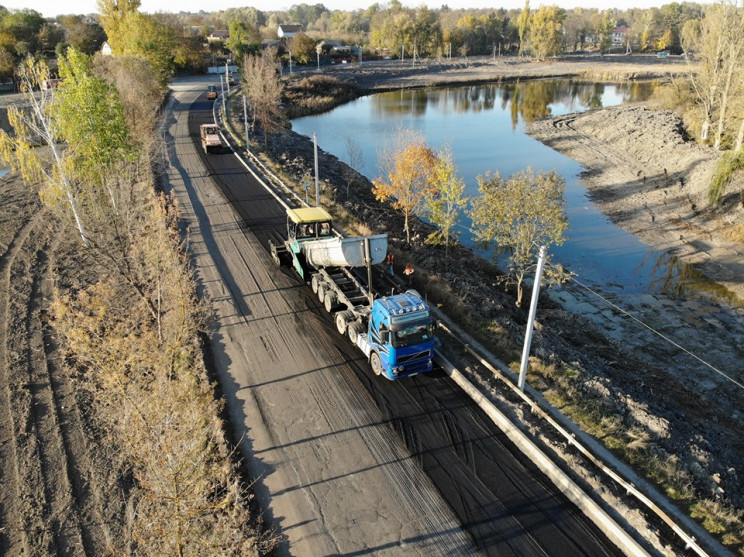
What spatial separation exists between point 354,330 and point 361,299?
1.80 metres

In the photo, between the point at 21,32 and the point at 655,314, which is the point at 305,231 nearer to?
the point at 655,314

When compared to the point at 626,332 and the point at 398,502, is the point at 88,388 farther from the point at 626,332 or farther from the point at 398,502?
the point at 626,332

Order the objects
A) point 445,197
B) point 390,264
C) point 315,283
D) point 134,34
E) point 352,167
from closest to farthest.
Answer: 1. point 315,283
2. point 390,264
3. point 445,197
4. point 352,167
5. point 134,34

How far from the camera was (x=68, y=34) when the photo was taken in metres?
88.6

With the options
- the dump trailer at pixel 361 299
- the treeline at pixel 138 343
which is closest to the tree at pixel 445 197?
the dump trailer at pixel 361 299

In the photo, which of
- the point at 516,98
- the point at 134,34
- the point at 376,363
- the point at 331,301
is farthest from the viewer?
the point at 516,98

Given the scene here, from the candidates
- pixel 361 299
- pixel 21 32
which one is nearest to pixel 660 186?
pixel 361 299

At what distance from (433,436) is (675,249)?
84.0 feet

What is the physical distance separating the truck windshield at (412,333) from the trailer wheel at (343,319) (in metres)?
3.42

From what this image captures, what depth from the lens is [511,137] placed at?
200ft

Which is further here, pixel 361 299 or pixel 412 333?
pixel 361 299

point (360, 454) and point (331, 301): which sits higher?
point (331, 301)

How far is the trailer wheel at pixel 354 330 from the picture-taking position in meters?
17.8

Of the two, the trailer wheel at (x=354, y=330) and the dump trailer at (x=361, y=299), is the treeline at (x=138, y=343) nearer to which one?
the dump trailer at (x=361, y=299)
